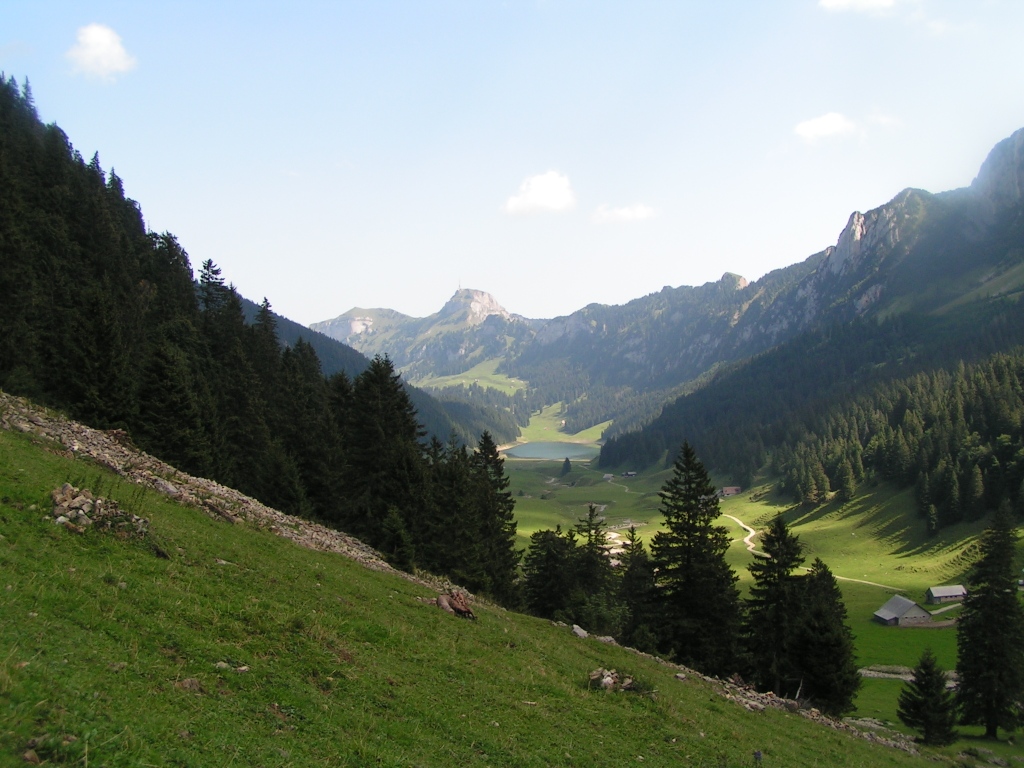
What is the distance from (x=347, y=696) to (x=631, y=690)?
10.8 metres

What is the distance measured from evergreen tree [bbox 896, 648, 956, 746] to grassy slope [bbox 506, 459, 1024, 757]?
4.58ft

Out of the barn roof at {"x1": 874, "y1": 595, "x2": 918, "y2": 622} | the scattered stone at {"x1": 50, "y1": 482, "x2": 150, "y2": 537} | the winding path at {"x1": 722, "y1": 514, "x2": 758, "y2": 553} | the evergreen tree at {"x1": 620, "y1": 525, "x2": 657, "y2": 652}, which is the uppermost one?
the scattered stone at {"x1": 50, "y1": 482, "x2": 150, "y2": 537}

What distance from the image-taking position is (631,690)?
18969 mm

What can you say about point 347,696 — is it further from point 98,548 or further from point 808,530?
point 808,530

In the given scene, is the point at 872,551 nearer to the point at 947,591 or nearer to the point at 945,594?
the point at 947,591

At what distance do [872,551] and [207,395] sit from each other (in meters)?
128

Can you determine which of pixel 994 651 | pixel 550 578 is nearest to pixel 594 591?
pixel 550 578

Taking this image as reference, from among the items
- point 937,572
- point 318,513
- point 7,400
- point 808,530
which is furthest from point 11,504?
point 808,530

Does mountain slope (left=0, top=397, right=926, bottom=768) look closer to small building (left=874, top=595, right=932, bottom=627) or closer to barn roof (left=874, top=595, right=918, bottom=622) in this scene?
small building (left=874, top=595, right=932, bottom=627)

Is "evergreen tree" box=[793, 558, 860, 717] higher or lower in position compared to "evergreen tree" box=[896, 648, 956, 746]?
higher

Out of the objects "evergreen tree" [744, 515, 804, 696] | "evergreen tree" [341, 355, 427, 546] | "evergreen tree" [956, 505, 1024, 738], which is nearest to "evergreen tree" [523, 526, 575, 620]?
"evergreen tree" [341, 355, 427, 546]

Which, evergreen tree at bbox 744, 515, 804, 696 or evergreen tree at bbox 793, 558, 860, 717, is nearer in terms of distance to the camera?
evergreen tree at bbox 793, 558, 860, 717

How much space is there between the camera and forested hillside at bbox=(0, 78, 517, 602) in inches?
1528

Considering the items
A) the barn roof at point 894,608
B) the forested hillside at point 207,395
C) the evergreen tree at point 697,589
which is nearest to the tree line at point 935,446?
the barn roof at point 894,608
